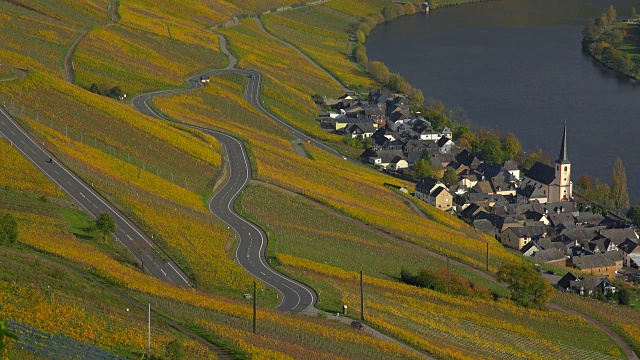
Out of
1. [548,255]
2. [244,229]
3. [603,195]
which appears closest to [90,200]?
[244,229]

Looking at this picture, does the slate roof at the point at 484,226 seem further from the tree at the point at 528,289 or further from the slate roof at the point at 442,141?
the slate roof at the point at 442,141

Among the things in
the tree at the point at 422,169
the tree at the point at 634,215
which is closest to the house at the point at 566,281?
the tree at the point at 634,215

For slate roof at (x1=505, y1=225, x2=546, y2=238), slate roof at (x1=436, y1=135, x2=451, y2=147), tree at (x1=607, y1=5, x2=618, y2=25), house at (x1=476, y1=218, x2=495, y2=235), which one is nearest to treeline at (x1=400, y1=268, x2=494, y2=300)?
slate roof at (x1=505, y1=225, x2=546, y2=238)

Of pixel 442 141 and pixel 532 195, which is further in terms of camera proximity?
pixel 442 141

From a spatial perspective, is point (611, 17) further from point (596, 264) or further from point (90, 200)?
point (90, 200)

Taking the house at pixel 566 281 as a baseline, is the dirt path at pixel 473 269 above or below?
below

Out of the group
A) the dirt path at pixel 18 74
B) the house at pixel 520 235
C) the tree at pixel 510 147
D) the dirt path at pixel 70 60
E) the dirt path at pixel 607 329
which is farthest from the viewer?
the tree at pixel 510 147
